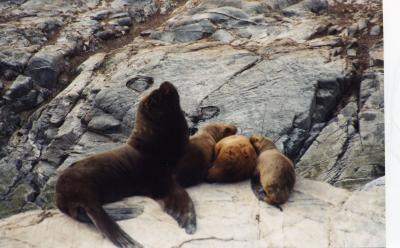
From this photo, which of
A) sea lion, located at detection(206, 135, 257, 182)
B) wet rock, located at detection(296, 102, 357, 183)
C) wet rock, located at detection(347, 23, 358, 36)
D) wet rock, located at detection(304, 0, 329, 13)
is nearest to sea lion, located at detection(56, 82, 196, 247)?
sea lion, located at detection(206, 135, 257, 182)

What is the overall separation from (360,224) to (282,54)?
4912mm

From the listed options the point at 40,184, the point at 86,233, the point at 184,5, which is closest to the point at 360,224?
the point at 86,233

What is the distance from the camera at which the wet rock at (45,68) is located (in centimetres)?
1194

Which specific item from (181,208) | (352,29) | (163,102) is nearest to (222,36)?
(352,29)

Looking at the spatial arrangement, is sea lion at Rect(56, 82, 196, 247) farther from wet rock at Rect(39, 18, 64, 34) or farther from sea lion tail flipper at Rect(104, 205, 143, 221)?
wet rock at Rect(39, 18, 64, 34)

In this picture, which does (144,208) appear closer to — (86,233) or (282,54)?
(86,233)

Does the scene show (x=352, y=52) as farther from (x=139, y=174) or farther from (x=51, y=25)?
(x=51, y=25)

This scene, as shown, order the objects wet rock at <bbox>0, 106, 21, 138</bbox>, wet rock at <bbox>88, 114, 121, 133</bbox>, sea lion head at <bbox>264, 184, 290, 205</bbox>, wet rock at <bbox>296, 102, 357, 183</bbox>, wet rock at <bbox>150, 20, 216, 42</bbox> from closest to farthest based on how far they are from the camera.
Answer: sea lion head at <bbox>264, 184, 290, 205</bbox>, wet rock at <bbox>296, 102, 357, 183</bbox>, wet rock at <bbox>88, 114, 121, 133</bbox>, wet rock at <bbox>0, 106, 21, 138</bbox>, wet rock at <bbox>150, 20, 216, 42</bbox>

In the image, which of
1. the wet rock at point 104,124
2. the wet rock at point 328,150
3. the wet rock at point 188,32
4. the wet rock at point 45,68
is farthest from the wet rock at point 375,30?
the wet rock at point 45,68

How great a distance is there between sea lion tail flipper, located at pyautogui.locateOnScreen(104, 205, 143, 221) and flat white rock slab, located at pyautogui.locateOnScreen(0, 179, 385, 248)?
7 centimetres

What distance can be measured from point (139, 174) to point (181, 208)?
74 cm

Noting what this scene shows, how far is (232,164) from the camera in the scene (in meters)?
7.28

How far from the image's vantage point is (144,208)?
669 centimetres

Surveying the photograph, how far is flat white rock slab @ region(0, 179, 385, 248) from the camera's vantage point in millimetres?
6207
